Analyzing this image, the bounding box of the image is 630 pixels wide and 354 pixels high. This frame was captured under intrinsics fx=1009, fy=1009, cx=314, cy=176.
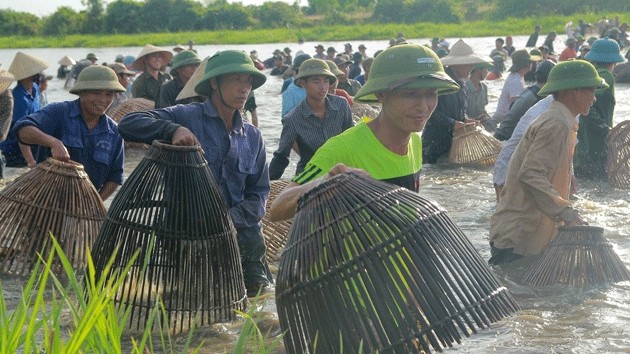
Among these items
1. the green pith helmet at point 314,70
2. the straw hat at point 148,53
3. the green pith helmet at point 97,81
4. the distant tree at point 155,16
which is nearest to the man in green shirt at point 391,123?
the green pith helmet at point 97,81

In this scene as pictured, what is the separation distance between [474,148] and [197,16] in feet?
272

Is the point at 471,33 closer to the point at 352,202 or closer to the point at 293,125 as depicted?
the point at 293,125

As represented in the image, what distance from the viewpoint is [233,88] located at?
517 cm

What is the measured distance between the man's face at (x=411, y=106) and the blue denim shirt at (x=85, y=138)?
316 cm

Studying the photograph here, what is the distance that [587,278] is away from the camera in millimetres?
5914

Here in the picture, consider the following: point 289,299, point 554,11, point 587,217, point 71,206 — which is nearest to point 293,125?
point 71,206

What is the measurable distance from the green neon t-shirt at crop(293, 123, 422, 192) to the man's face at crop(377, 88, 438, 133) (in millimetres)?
129

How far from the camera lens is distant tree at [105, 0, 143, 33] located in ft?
302

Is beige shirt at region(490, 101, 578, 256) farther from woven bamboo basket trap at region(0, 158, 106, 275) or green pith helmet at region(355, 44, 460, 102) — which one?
woven bamboo basket trap at region(0, 158, 106, 275)

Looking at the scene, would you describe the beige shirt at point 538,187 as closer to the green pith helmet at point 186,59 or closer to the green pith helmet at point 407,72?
the green pith helmet at point 407,72

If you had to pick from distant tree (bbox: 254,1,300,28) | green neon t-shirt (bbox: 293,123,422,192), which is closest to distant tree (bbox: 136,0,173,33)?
distant tree (bbox: 254,1,300,28)

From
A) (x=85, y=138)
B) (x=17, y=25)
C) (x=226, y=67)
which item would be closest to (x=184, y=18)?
(x=17, y=25)

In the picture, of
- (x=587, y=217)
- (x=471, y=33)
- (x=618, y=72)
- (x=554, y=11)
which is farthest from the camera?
(x=554, y=11)

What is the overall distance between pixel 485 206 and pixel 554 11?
224 ft
